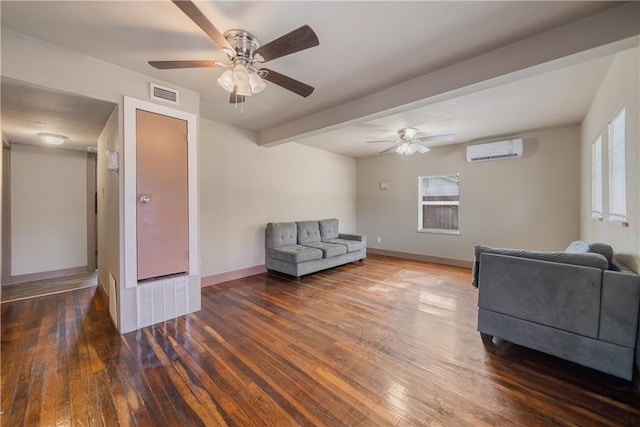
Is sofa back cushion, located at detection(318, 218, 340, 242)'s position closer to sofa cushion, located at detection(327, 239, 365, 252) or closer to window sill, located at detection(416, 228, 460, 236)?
sofa cushion, located at detection(327, 239, 365, 252)

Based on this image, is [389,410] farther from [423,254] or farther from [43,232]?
[43,232]

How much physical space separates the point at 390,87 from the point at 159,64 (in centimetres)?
226

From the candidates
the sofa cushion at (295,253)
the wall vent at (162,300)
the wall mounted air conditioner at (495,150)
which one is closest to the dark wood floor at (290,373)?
the wall vent at (162,300)

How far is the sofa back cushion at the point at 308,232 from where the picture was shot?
507 centimetres

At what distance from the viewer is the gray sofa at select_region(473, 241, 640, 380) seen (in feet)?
5.60

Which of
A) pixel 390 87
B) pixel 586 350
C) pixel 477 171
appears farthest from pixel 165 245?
pixel 477 171

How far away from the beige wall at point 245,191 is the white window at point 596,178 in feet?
14.6

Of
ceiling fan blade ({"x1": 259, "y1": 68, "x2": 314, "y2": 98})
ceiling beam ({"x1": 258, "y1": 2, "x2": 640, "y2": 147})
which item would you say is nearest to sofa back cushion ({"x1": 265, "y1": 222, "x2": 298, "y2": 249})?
ceiling beam ({"x1": 258, "y1": 2, "x2": 640, "y2": 147})

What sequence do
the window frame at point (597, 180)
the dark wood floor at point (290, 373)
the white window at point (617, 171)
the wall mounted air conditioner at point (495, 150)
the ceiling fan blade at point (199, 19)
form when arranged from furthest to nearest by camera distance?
1. the wall mounted air conditioner at point (495, 150)
2. the window frame at point (597, 180)
3. the white window at point (617, 171)
4. the dark wood floor at point (290, 373)
5. the ceiling fan blade at point (199, 19)

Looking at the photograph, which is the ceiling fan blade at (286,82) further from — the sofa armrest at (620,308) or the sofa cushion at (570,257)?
the sofa armrest at (620,308)

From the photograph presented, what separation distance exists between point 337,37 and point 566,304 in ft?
9.05

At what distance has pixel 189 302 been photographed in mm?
2941

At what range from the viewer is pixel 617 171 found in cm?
229

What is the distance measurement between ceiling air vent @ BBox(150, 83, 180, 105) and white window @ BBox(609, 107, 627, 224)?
167 inches
